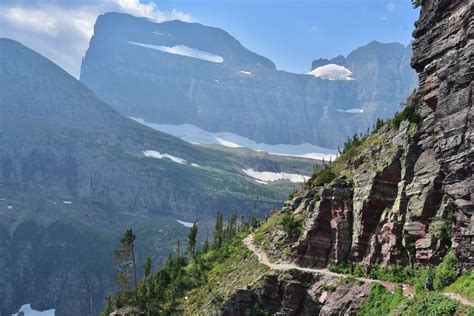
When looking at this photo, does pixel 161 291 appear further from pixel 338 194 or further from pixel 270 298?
pixel 338 194

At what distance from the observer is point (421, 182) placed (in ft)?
179

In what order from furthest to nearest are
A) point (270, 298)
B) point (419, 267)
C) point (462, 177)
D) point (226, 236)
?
point (226, 236), point (270, 298), point (419, 267), point (462, 177)

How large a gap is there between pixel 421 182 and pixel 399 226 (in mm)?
5389

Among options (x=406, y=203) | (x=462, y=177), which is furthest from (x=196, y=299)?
(x=462, y=177)

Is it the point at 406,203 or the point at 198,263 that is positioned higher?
the point at 406,203

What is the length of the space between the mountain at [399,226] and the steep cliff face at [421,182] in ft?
0.36

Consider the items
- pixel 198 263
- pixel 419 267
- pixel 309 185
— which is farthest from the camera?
pixel 198 263

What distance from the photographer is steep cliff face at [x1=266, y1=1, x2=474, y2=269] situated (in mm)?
46344

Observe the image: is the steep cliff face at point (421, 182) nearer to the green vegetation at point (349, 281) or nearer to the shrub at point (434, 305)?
the green vegetation at point (349, 281)

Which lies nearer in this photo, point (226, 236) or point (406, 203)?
point (406, 203)

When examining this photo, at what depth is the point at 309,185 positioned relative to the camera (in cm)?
9400

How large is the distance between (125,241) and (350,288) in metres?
51.4

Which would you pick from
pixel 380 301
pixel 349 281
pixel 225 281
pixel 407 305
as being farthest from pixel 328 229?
pixel 225 281

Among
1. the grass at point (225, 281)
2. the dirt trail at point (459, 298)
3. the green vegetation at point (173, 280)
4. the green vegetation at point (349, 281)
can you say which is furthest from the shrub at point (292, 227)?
the dirt trail at point (459, 298)
